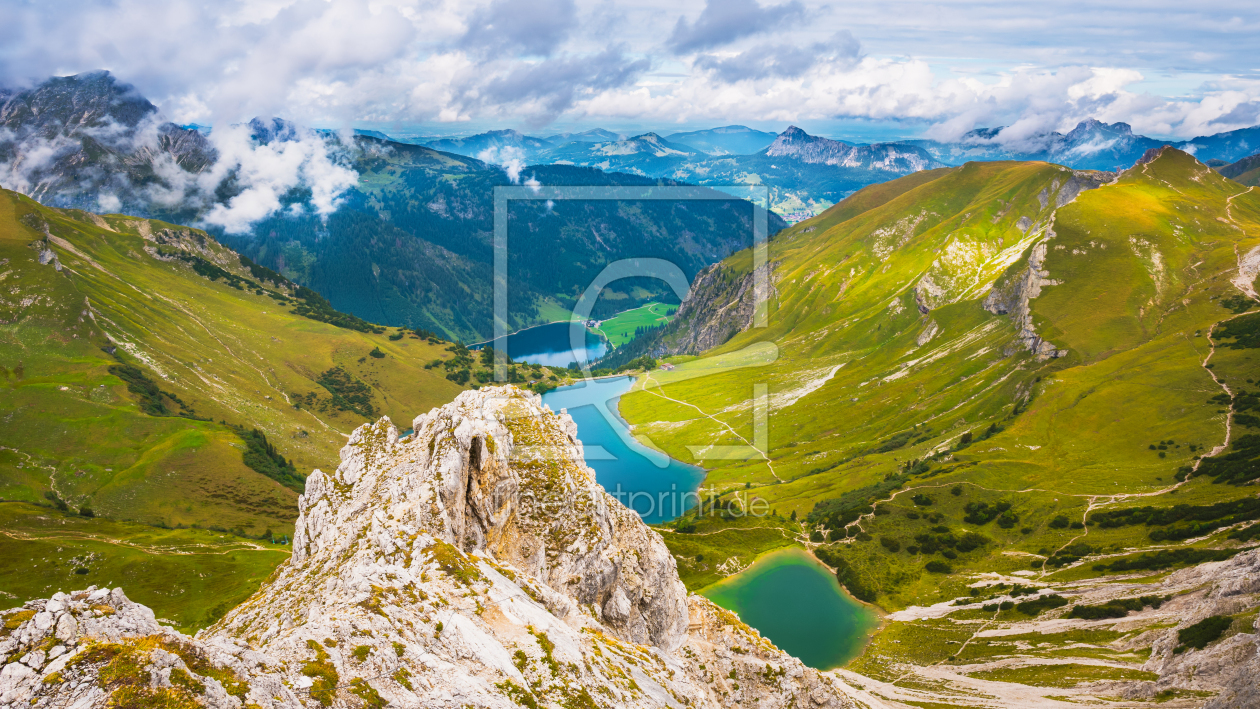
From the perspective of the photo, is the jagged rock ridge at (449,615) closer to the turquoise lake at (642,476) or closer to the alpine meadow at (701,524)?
the alpine meadow at (701,524)

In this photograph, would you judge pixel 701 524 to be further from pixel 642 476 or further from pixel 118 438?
pixel 118 438

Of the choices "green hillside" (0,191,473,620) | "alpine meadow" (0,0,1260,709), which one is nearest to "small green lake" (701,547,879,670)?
"alpine meadow" (0,0,1260,709)

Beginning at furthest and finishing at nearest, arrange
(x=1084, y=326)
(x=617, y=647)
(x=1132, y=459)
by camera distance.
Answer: (x=1084, y=326)
(x=1132, y=459)
(x=617, y=647)

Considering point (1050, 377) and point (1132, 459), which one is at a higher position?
point (1050, 377)

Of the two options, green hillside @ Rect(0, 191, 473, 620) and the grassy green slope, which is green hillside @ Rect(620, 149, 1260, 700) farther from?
green hillside @ Rect(0, 191, 473, 620)

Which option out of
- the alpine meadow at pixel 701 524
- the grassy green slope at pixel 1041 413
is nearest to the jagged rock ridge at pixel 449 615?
the alpine meadow at pixel 701 524

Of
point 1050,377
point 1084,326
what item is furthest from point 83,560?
point 1084,326

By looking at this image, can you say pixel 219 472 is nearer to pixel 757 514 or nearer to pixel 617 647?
pixel 757 514
